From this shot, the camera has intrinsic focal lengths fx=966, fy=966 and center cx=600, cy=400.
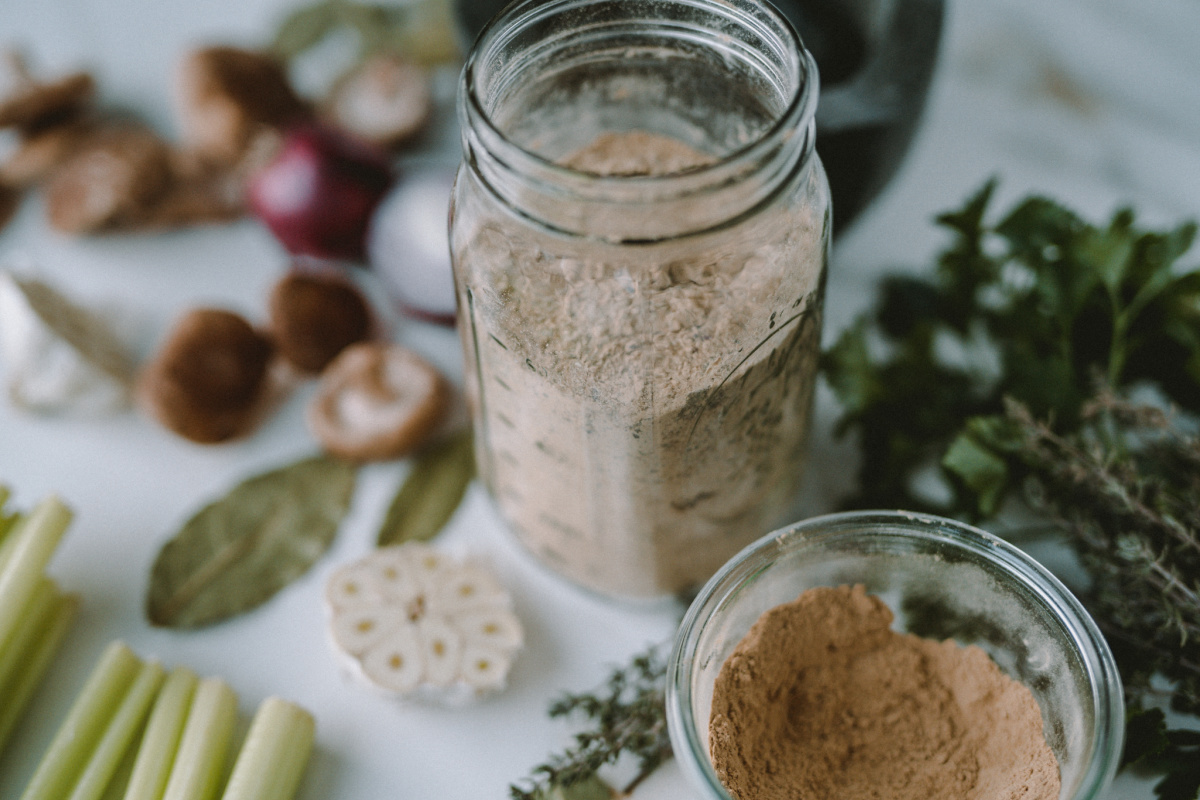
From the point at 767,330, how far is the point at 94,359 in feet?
1.86

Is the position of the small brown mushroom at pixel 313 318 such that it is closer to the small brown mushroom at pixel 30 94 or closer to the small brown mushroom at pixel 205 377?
the small brown mushroom at pixel 205 377

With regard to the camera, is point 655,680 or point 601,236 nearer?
point 601,236

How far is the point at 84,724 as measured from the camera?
0.61m

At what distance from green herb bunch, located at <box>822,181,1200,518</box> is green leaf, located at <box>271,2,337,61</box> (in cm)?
67

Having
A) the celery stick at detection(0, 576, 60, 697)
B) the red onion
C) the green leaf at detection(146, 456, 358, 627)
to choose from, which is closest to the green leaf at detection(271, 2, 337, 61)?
the red onion

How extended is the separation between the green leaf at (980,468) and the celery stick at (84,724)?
1.82 feet

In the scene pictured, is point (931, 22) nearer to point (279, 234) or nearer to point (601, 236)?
point (601, 236)

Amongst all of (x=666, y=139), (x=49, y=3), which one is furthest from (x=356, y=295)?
(x=49, y=3)

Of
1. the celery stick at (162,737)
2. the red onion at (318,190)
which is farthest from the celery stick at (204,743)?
the red onion at (318,190)

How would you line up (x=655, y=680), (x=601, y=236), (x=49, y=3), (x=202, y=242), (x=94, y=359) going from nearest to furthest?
(x=601, y=236), (x=655, y=680), (x=94, y=359), (x=202, y=242), (x=49, y=3)

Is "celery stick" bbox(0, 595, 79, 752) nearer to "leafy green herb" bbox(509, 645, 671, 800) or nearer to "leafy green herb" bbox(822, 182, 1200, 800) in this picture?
"leafy green herb" bbox(509, 645, 671, 800)

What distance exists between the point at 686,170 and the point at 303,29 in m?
0.72

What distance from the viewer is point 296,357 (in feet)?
2.66

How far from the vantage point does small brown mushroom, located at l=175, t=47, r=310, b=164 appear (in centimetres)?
90
